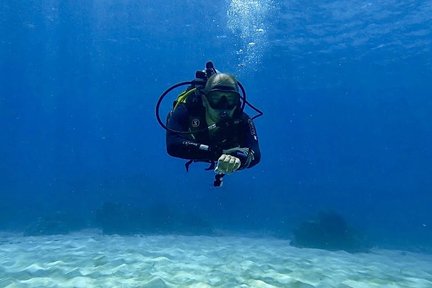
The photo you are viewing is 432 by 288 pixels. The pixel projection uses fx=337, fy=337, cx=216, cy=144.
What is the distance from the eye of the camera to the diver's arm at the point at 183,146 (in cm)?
439

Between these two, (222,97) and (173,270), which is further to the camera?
(173,270)

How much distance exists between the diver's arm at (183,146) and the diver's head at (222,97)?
491 millimetres

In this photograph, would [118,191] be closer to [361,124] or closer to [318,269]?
[318,269]

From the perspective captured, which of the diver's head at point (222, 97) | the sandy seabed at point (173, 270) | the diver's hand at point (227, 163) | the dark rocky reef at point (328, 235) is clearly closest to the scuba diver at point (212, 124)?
the diver's head at point (222, 97)

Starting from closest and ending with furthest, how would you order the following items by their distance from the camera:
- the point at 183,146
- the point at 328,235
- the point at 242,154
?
the point at 242,154 < the point at 183,146 < the point at 328,235

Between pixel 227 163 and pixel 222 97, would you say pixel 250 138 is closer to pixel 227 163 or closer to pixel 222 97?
pixel 222 97

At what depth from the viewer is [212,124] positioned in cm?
482

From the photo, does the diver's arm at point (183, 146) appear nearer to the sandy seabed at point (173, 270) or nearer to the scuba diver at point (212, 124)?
the scuba diver at point (212, 124)

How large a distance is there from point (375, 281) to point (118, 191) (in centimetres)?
3656

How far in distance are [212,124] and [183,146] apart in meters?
0.63

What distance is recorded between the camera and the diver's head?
182 inches

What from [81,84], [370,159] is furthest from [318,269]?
[370,159]

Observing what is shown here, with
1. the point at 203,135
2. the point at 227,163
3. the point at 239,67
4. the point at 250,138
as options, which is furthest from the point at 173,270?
the point at 239,67

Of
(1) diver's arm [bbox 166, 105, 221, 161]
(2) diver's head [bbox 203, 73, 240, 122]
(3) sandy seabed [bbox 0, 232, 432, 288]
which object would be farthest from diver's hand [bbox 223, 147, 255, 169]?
(3) sandy seabed [bbox 0, 232, 432, 288]
